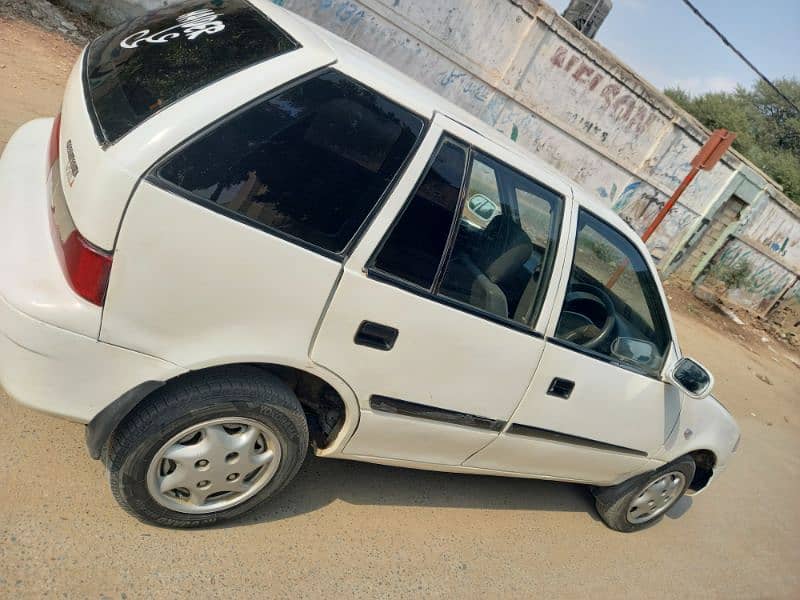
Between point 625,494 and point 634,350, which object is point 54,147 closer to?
point 634,350

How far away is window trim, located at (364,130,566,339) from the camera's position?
6.86 feet

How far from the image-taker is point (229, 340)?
1926 millimetres

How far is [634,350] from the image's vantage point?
2947 millimetres

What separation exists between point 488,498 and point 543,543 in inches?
16.1

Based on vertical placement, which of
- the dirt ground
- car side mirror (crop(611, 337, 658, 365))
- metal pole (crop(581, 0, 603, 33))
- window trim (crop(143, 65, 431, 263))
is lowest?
the dirt ground

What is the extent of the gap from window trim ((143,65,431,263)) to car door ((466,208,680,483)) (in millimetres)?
1027

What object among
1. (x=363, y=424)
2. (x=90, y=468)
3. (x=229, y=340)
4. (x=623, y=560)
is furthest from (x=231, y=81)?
(x=623, y=560)

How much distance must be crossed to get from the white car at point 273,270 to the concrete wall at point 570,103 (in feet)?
23.2

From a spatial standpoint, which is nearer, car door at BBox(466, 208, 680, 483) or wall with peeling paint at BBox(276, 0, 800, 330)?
car door at BBox(466, 208, 680, 483)

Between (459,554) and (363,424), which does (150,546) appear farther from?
(459,554)

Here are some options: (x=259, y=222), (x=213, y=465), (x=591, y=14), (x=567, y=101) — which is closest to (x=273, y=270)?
(x=259, y=222)

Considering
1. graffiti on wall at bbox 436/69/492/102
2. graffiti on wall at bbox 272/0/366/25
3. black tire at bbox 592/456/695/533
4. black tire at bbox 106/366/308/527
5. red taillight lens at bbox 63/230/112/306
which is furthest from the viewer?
graffiti on wall at bbox 436/69/492/102

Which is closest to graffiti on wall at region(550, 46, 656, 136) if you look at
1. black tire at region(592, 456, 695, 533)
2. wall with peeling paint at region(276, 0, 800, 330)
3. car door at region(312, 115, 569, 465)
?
wall with peeling paint at region(276, 0, 800, 330)

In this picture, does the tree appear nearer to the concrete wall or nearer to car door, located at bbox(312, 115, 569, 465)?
the concrete wall
